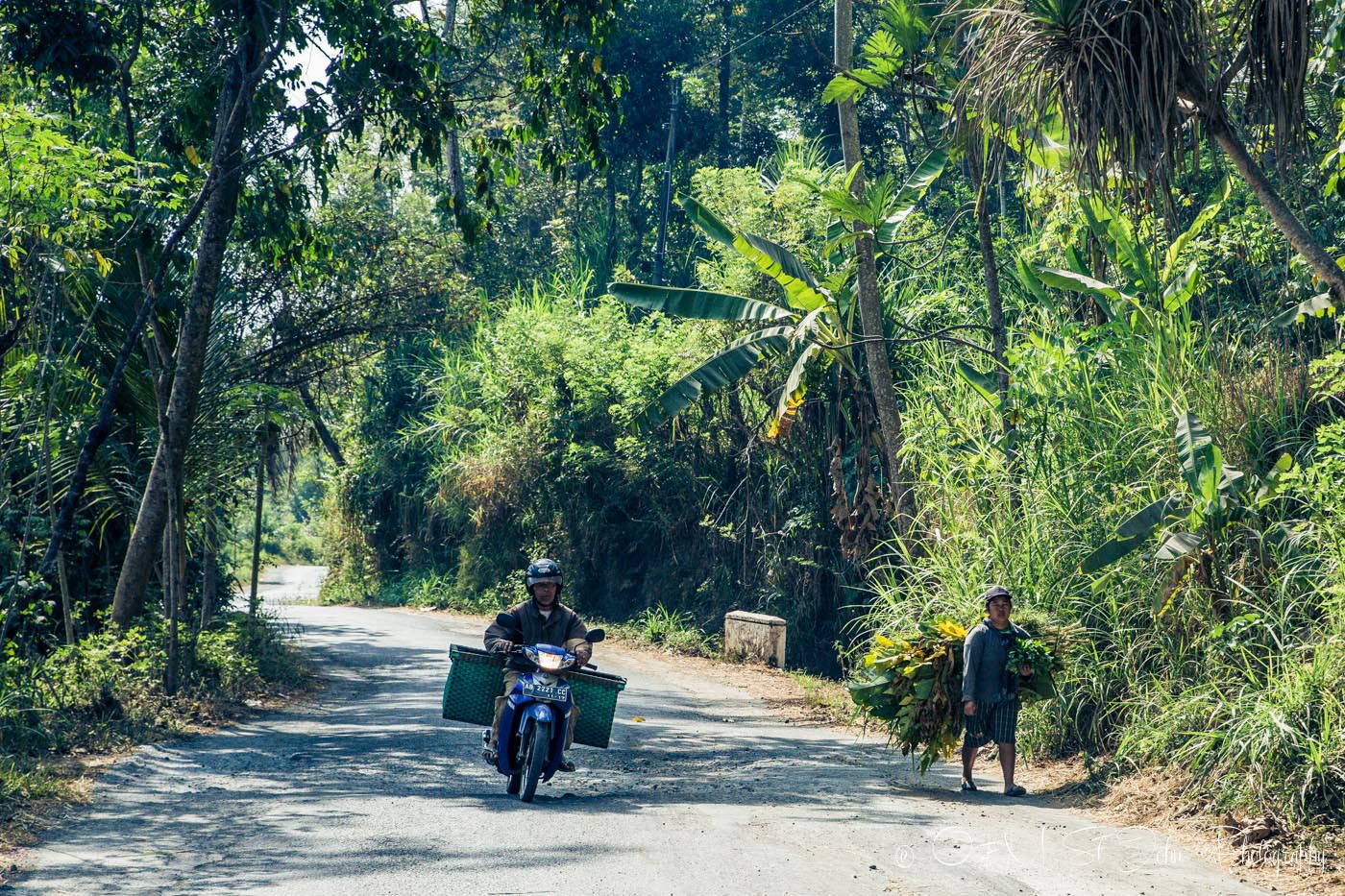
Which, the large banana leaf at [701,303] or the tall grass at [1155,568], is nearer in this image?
the tall grass at [1155,568]

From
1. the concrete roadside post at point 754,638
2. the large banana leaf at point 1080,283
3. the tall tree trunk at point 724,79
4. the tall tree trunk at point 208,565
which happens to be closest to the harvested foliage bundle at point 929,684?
the large banana leaf at point 1080,283

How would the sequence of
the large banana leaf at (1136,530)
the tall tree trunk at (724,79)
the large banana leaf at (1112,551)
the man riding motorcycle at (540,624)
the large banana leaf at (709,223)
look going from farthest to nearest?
1. the tall tree trunk at (724,79)
2. the large banana leaf at (709,223)
3. the large banana leaf at (1112,551)
4. the large banana leaf at (1136,530)
5. the man riding motorcycle at (540,624)

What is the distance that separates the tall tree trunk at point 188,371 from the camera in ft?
44.0

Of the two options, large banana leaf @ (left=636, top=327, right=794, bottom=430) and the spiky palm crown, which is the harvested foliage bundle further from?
large banana leaf @ (left=636, top=327, right=794, bottom=430)

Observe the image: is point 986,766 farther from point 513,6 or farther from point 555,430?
point 555,430

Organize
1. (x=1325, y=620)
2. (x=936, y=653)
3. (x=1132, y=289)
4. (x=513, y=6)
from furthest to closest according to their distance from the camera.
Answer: (x=513, y=6), (x=1132, y=289), (x=936, y=653), (x=1325, y=620)

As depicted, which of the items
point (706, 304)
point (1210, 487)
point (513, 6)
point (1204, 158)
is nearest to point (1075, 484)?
point (1210, 487)

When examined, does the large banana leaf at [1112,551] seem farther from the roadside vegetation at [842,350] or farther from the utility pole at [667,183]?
the utility pole at [667,183]

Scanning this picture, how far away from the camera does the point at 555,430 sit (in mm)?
28750

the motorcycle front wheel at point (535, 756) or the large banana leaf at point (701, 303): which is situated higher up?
the large banana leaf at point (701, 303)

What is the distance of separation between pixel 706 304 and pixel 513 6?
14.4ft

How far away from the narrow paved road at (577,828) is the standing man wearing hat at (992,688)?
1.10ft

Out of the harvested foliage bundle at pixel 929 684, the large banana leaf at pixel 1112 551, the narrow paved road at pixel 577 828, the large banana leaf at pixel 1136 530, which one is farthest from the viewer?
the large banana leaf at pixel 1112 551

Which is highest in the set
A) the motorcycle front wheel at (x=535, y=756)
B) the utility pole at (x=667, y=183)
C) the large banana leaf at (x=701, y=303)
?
the utility pole at (x=667, y=183)
